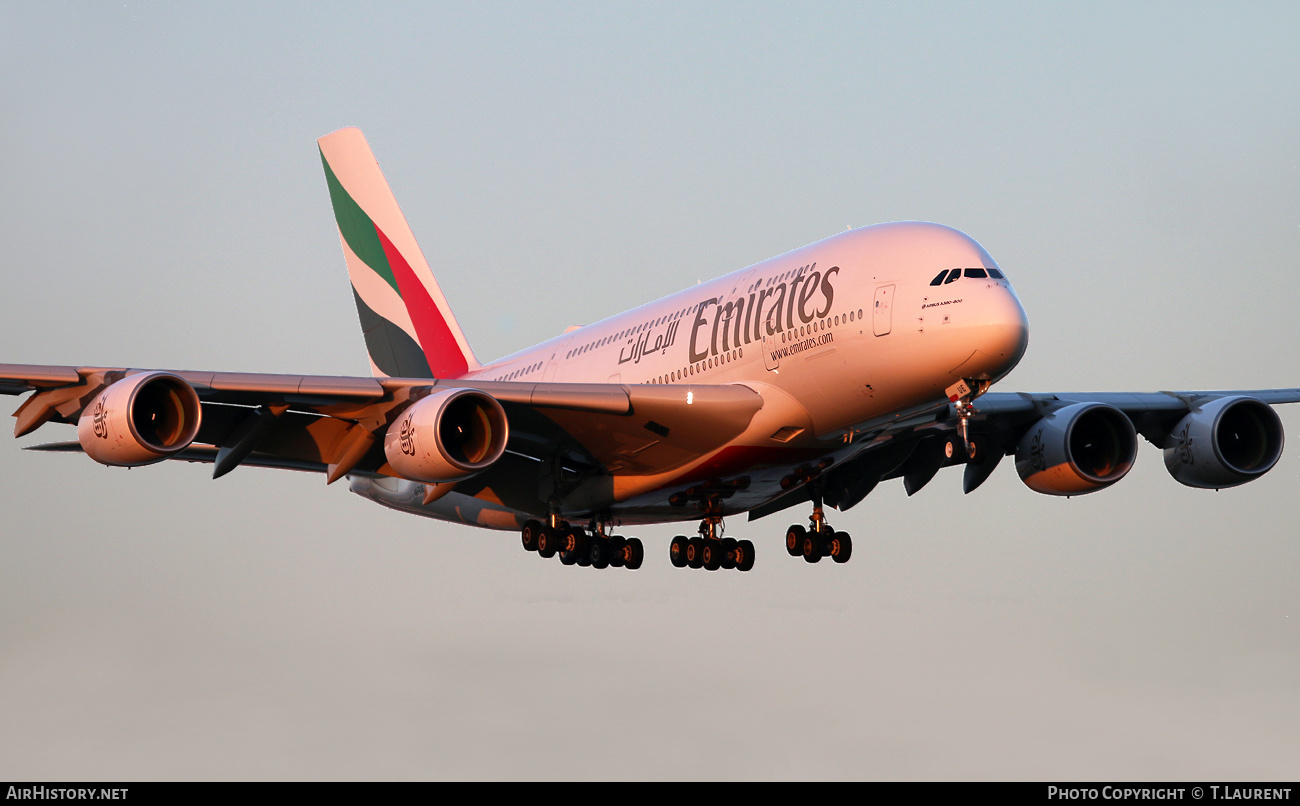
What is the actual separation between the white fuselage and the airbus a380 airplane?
0.04 meters

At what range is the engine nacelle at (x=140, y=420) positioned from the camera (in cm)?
2533

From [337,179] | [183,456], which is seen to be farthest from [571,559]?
[337,179]

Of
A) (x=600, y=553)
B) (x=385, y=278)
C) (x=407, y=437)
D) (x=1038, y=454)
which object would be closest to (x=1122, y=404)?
(x=1038, y=454)

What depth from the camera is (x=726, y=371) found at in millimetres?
28094

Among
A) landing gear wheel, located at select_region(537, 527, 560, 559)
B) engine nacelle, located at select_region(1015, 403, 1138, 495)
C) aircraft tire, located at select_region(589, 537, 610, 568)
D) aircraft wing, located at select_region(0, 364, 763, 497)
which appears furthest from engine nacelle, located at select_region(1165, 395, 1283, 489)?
landing gear wheel, located at select_region(537, 527, 560, 559)

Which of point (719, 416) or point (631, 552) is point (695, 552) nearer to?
point (631, 552)

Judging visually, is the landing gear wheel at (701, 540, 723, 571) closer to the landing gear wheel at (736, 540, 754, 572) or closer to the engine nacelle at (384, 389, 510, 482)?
the landing gear wheel at (736, 540, 754, 572)

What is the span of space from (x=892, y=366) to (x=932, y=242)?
2.29m

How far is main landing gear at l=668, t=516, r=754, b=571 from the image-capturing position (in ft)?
109

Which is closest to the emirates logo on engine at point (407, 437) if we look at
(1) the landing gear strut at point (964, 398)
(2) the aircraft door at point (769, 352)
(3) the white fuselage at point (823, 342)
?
(3) the white fuselage at point (823, 342)

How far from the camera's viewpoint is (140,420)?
2592 cm

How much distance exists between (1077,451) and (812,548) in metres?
6.27
